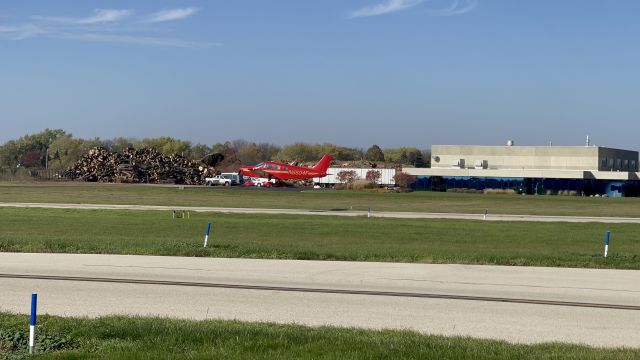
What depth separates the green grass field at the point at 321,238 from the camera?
84.3 ft

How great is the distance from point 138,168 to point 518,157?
51935 mm

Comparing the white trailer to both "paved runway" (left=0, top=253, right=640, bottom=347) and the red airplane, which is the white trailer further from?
"paved runway" (left=0, top=253, right=640, bottom=347)

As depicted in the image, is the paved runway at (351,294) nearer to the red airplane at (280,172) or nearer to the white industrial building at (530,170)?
the red airplane at (280,172)

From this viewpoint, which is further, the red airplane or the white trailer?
the white trailer

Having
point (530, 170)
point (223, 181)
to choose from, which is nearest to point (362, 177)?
point (223, 181)

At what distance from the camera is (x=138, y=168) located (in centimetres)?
11462

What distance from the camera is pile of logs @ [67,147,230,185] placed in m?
114

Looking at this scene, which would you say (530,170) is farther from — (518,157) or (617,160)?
(617,160)

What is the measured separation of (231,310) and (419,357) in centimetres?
542

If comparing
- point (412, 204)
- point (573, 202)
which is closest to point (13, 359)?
point (412, 204)

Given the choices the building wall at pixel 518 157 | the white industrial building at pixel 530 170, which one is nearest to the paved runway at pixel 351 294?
the white industrial building at pixel 530 170

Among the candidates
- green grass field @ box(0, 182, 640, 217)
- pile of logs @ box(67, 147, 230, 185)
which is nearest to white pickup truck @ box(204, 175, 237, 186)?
pile of logs @ box(67, 147, 230, 185)

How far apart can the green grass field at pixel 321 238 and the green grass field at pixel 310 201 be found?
15107 millimetres

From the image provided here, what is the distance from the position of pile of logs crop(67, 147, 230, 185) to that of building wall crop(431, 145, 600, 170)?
33.4 meters
